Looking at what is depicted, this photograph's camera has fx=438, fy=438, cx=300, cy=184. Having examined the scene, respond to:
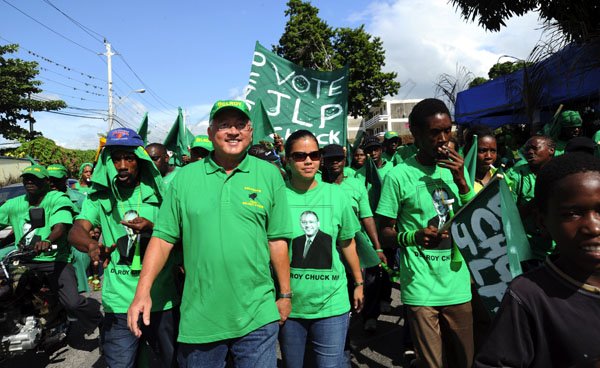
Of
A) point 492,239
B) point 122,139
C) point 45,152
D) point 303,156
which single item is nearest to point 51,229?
A: point 122,139

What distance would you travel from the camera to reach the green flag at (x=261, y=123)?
21.1ft

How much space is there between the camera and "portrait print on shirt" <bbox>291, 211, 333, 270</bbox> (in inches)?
113

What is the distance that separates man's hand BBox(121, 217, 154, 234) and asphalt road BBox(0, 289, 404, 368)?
2.53 meters

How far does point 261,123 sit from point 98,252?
396 cm

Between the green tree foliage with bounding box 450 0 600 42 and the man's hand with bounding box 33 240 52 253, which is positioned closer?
the man's hand with bounding box 33 240 52 253

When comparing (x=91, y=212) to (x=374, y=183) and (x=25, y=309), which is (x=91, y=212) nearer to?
(x=25, y=309)

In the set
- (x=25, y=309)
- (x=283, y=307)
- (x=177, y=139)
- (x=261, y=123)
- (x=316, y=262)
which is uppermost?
(x=261, y=123)

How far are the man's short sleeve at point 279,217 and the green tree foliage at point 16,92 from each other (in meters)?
33.3

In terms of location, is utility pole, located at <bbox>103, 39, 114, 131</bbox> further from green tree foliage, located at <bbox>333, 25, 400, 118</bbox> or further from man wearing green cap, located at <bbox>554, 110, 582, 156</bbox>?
man wearing green cap, located at <bbox>554, 110, 582, 156</bbox>

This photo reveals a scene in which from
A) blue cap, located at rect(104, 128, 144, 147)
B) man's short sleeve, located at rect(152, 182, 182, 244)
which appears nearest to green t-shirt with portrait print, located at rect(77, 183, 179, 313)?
blue cap, located at rect(104, 128, 144, 147)

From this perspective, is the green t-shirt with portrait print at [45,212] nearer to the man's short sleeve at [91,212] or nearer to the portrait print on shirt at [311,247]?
the man's short sleeve at [91,212]

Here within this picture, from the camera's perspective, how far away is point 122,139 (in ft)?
9.52

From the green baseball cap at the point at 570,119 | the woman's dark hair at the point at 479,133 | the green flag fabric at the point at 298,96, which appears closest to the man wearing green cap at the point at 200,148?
the green flag fabric at the point at 298,96

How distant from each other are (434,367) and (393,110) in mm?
70809
